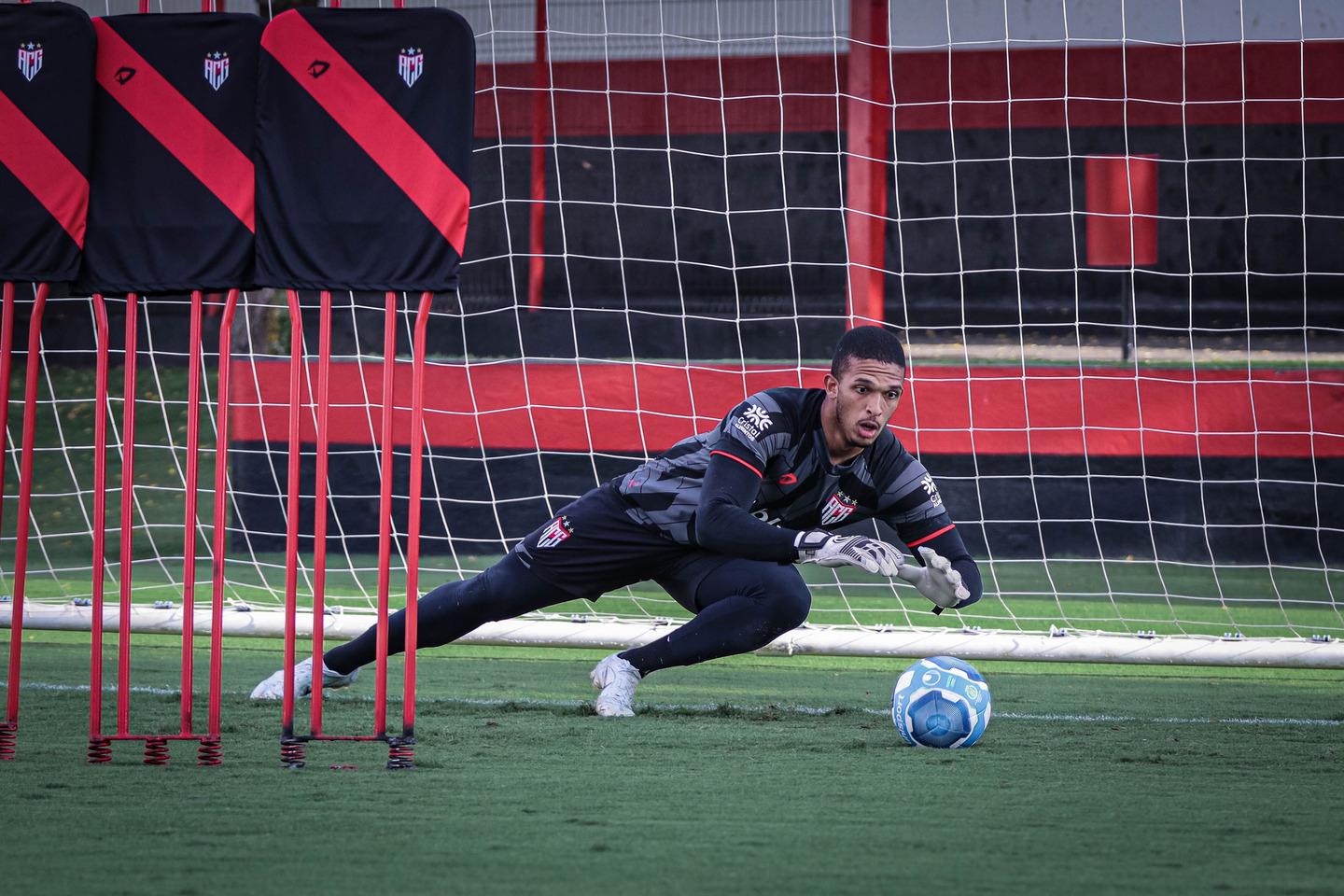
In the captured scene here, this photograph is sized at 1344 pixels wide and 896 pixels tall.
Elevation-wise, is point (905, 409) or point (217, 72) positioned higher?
point (905, 409)

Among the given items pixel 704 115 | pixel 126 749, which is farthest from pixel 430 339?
pixel 126 749

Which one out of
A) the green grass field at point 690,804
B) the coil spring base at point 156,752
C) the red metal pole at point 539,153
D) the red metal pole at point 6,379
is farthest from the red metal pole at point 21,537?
the red metal pole at point 539,153

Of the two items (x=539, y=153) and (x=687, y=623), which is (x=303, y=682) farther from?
(x=539, y=153)

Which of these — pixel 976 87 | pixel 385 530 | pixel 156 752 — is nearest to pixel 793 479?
pixel 385 530

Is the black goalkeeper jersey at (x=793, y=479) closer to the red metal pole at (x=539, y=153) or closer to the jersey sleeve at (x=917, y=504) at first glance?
the jersey sleeve at (x=917, y=504)

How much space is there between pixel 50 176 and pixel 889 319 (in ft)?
42.0

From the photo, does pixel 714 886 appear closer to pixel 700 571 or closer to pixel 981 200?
pixel 700 571

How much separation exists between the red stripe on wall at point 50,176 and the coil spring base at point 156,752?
3.79 ft

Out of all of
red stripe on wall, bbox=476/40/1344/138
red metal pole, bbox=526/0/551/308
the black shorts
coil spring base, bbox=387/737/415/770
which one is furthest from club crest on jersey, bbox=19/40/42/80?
red stripe on wall, bbox=476/40/1344/138

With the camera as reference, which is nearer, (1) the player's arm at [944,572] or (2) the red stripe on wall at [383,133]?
(2) the red stripe on wall at [383,133]

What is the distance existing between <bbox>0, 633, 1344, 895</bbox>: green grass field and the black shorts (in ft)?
1.40

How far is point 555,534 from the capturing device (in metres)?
4.56

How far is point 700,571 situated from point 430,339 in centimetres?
1213

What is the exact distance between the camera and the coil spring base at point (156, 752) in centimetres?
340
